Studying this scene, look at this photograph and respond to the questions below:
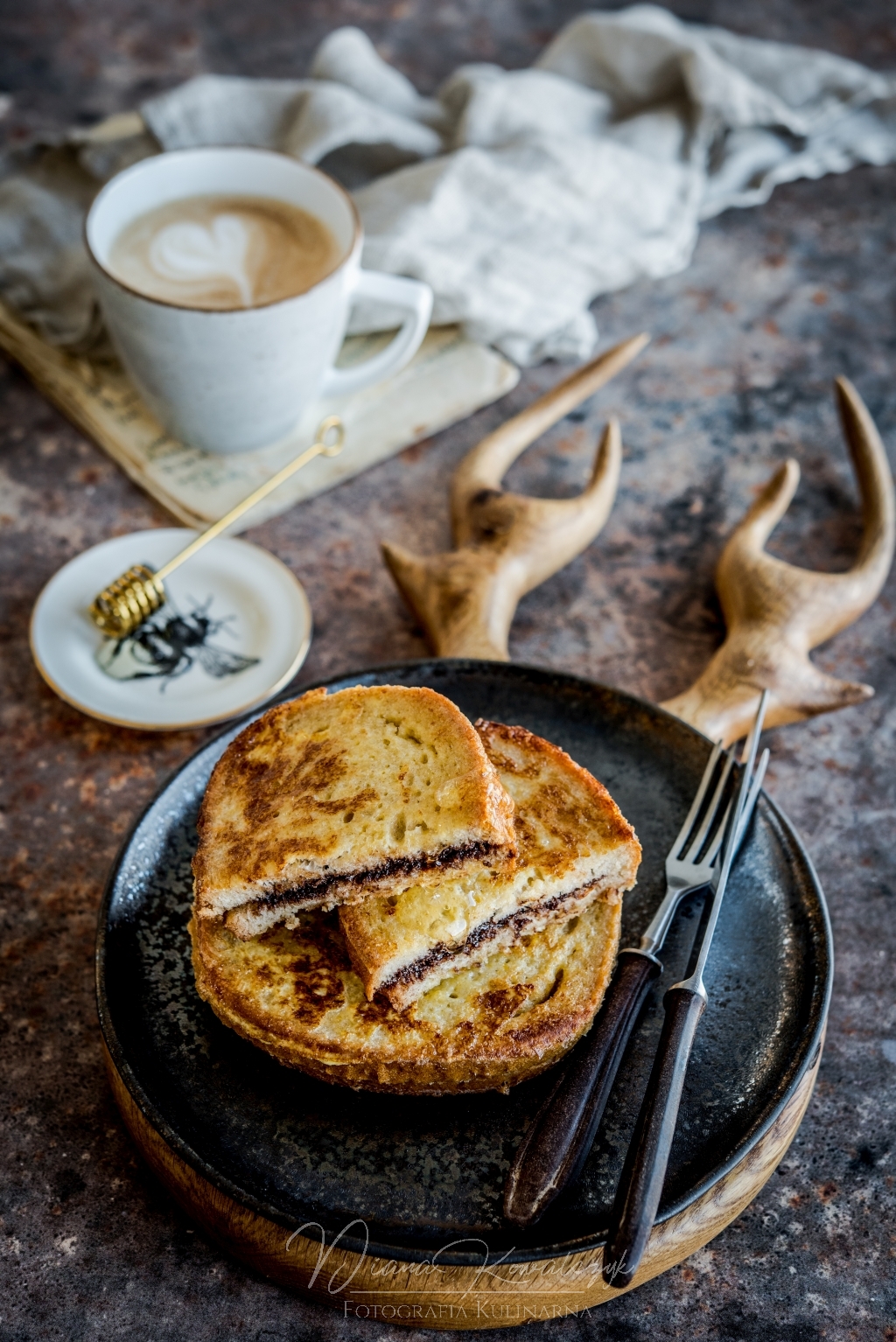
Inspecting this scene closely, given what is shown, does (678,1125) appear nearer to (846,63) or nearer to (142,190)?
(142,190)

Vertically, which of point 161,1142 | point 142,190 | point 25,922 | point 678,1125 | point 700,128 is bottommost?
point 25,922

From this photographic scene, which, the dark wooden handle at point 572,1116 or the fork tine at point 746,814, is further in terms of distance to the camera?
the fork tine at point 746,814

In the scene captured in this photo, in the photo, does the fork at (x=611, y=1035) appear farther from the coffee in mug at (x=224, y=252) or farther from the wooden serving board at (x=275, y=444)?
the coffee in mug at (x=224, y=252)

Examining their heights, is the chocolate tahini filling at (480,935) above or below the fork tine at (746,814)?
below

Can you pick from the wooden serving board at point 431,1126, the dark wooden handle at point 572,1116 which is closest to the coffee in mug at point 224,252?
the wooden serving board at point 431,1126

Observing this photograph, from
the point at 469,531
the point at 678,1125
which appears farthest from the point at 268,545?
the point at 678,1125

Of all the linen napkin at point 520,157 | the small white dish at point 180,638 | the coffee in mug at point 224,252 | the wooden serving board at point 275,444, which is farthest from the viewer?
the linen napkin at point 520,157
